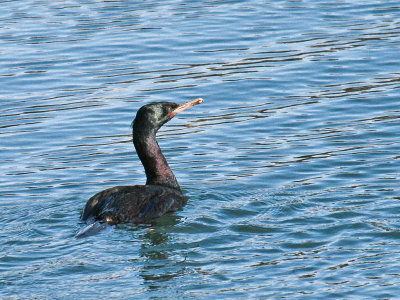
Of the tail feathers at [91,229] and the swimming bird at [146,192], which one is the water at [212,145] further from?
the swimming bird at [146,192]

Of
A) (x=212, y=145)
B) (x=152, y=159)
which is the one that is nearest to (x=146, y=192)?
(x=152, y=159)

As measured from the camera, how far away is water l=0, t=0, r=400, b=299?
9.70 m

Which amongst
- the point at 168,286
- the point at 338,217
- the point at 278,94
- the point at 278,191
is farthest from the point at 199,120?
the point at 168,286

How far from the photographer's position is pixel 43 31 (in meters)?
21.0

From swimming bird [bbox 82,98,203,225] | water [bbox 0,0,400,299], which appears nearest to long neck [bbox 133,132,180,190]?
swimming bird [bbox 82,98,203,225]

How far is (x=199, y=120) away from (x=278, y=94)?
59.9 inches

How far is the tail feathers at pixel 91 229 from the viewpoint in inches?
423

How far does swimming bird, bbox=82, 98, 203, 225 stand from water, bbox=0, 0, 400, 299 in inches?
8.4

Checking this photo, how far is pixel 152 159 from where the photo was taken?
12.6m

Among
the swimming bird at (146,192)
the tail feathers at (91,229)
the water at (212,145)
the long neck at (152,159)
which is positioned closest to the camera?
the water at (212,145)

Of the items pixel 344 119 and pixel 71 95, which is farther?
pixel 71 95

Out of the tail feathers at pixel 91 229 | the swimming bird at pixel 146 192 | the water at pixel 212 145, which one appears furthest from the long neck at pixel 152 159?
the tail feathers at pixel 91 229

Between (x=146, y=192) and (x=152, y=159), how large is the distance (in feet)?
3.18

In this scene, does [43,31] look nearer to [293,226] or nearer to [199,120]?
[199,120]
